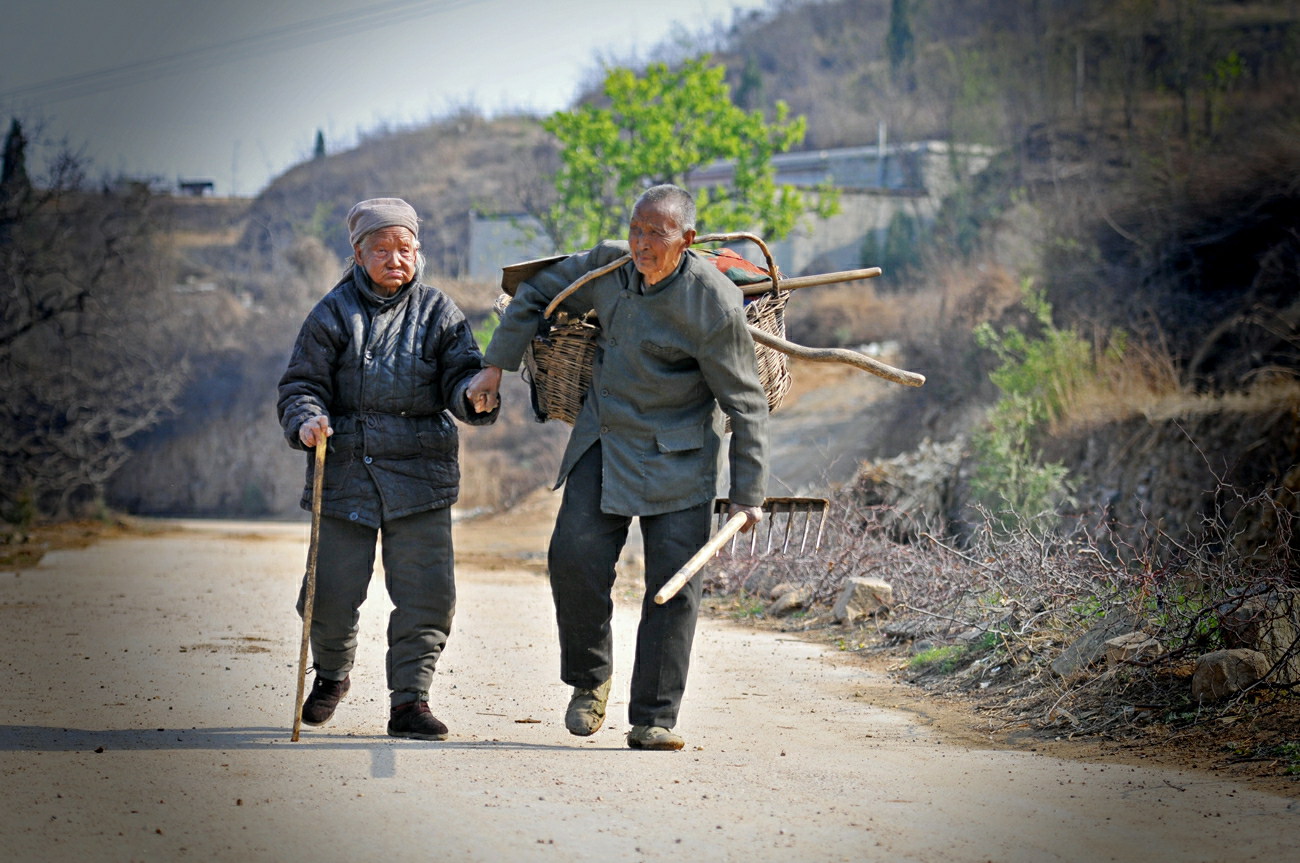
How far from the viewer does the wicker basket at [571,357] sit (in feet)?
18.4

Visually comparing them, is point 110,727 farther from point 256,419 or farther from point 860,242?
point 860,242

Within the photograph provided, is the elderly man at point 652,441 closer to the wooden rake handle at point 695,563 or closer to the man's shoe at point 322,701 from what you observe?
the wooden rake handle at point 695,563

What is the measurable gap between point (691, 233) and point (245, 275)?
53360mm

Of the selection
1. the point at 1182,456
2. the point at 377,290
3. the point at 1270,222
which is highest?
the point at 1270,222

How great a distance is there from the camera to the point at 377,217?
18.6ft

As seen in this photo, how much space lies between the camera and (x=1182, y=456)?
543 inches

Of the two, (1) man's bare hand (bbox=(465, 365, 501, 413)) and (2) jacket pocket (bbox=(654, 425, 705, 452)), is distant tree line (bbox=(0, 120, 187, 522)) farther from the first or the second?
(2) jacket pocket (bbox=(654, 425, 705, 452))

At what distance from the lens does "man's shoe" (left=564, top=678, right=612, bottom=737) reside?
543 cm

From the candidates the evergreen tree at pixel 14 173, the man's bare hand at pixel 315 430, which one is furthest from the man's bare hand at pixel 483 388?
the evergreen tree at pixel 14 173

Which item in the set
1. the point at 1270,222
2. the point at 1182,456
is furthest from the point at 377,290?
the point at 1270,222

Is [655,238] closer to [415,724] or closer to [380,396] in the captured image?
[380,396]

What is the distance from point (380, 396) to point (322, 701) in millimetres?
1276

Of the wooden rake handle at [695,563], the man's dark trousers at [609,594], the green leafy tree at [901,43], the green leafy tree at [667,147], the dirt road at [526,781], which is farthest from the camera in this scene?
the green leafy tree at [901,43]

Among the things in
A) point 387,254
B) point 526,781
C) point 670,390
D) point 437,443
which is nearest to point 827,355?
point 670,390
